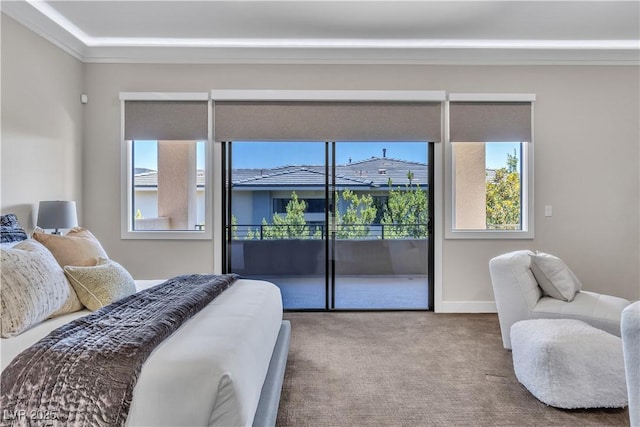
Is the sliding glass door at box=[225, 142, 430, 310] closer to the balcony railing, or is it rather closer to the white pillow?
the balcony railing

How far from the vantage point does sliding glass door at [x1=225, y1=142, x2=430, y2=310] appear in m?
4.38

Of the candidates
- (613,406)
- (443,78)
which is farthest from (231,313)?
(443,78)

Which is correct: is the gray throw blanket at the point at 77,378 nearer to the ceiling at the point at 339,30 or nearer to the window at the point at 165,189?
the window at the point at 165,189

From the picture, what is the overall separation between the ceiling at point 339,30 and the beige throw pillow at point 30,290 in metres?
2.31

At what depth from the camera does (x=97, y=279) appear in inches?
88.7

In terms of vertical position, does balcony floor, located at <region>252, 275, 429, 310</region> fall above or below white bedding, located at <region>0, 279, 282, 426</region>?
below

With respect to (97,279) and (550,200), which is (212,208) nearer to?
(97,279)

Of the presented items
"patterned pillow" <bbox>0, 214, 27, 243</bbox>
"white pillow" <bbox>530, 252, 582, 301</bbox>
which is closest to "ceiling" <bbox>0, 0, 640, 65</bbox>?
"patterned pillow" <bbox>0, 214, 27, 243</bbox>

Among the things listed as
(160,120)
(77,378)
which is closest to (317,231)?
(160,120)

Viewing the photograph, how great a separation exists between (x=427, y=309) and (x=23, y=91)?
4337mm

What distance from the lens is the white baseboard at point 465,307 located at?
14.1 feet

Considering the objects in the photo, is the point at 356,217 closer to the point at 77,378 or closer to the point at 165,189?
the point at 165,189

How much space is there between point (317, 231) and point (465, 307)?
5.92 ft

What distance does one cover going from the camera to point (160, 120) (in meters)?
4.18
